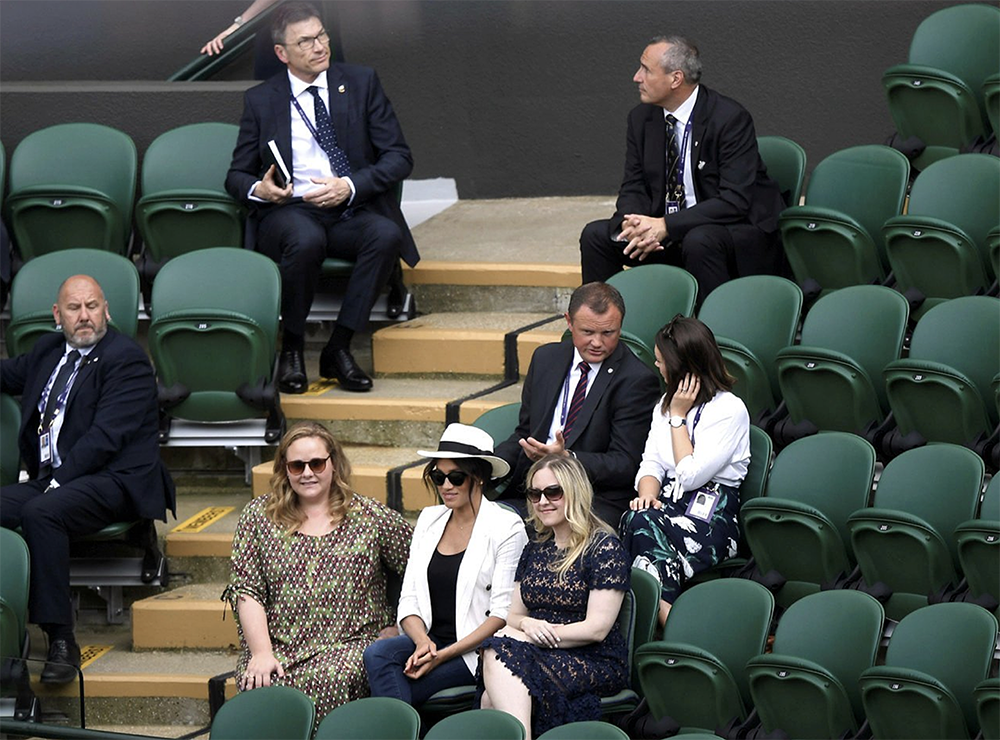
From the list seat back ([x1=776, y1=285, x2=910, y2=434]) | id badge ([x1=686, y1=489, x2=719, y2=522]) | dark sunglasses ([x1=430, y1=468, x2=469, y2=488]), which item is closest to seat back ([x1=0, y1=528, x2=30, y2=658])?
dark sunglasses ([x1=430, y1=468, x2=469, y2=488])

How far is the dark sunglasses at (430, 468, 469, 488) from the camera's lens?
3689 millimetres

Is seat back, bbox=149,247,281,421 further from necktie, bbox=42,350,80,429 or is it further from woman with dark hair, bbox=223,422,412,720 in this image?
woman with dark hair, bbox=223,422,412,720

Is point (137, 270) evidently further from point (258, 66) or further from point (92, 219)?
point (258, 66)

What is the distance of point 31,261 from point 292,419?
1.21 meters

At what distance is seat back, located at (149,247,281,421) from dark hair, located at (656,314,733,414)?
1.62 metres

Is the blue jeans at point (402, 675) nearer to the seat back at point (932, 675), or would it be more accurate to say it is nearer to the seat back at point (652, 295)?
the seat back at point (932, 675)

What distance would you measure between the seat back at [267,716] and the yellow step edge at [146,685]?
1.01 meters

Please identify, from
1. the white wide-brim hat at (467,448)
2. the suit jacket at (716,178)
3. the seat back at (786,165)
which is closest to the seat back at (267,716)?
the white wide-brim hat at (467,448)

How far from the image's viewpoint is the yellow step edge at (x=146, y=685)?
4203 millimetres

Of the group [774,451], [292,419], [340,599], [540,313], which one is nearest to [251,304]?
[292,419]

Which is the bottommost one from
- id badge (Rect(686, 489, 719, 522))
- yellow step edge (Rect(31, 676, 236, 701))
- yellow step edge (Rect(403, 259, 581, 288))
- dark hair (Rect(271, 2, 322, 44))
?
yellow step edge (Rect(31, 676, 236, 701))

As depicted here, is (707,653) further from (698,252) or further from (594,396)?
(698,252)

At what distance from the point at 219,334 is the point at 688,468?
187 cm

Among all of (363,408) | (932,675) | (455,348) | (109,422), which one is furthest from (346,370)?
(932,675)
